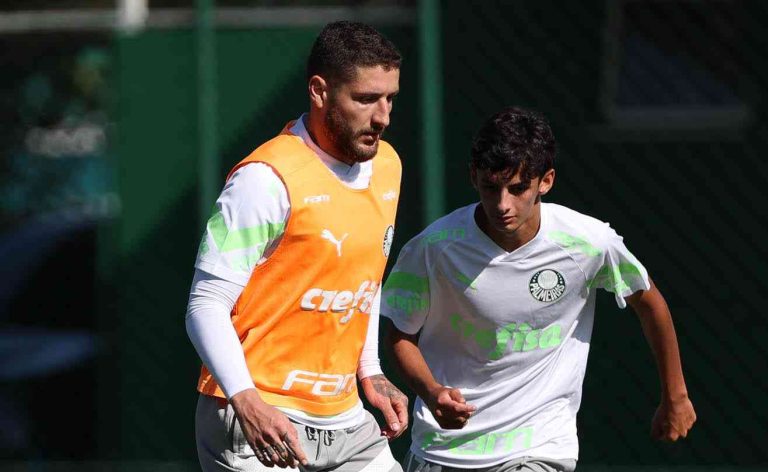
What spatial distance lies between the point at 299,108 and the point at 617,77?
168 cm

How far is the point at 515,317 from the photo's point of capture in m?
4.41

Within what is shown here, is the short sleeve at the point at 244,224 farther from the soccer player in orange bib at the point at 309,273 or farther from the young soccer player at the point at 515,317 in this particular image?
the young soccer player at the point at 515,317

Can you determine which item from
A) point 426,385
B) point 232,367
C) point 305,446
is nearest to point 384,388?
point 426,385

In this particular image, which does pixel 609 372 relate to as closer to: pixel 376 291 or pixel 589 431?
pixel 589 431

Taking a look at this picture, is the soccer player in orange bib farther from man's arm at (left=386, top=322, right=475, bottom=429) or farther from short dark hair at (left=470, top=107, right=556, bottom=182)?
short dark hair at (left=470, top=107, right=556, bottom=182)

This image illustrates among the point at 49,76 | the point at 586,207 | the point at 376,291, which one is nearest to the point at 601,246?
the point at 376,291

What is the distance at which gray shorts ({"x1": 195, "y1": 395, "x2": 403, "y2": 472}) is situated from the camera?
12.4 ft

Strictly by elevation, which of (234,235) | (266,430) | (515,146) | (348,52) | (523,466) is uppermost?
(348,52)

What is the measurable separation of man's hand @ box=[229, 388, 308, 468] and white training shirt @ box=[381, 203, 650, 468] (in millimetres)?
1027

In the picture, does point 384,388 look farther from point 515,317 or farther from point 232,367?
point 232,367

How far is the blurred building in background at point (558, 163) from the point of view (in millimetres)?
7301

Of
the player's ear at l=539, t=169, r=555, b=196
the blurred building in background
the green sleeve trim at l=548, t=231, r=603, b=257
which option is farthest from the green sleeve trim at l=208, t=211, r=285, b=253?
the blurred building in background

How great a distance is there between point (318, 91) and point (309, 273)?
0.53 metres

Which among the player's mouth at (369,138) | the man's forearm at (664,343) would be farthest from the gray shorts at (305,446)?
the man's forearm at (664,343)
